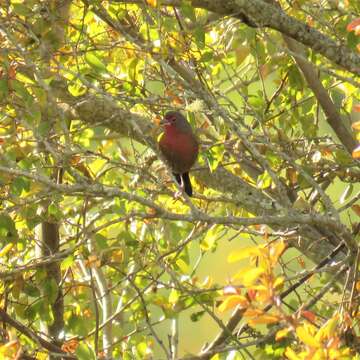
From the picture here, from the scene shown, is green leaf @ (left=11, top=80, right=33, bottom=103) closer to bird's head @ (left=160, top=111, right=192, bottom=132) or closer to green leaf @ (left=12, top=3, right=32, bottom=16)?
green leaf @ (left=12, top=3, right=32, bottom=16)

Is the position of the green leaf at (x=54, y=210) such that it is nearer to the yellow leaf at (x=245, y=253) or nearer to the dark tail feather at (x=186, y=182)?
the dark tail feather at (x=186, y=182)

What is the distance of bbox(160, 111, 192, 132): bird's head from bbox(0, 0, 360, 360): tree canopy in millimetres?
103

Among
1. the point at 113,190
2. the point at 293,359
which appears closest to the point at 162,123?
the point at 113,190

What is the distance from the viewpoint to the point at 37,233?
5.97 m

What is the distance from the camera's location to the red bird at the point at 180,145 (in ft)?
19.2

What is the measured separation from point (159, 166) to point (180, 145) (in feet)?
0.96

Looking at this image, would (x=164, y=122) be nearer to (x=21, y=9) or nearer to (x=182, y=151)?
(x=182, y=151)

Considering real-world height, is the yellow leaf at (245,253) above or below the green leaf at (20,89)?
below

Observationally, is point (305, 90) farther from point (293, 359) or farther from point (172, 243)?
point (293, 359)

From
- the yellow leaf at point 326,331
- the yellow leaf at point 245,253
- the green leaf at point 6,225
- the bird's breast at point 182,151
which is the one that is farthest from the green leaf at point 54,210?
the yellow leaf at point 326,331

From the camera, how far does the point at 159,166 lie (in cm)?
580

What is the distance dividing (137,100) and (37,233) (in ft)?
7.03

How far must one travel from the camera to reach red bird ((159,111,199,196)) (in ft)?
19.2

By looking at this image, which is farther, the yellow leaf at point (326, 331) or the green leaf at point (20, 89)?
the green leaf at point (20, 89)
